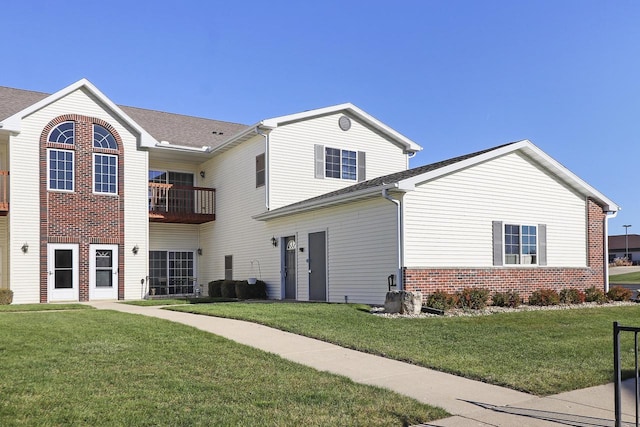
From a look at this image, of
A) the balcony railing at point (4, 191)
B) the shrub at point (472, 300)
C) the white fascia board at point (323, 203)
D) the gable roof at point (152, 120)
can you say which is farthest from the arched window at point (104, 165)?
the shrub at point (472, 300)

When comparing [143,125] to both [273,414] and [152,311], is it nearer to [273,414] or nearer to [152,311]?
[152,311]

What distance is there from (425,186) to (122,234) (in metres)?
11.9

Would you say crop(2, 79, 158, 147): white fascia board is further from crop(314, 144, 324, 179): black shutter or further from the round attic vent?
the round attic vent

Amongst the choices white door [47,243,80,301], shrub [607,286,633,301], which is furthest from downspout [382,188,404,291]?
white door [47,243,80,301]

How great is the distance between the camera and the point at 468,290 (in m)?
14.9

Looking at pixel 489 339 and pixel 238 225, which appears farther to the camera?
pixel 238 225

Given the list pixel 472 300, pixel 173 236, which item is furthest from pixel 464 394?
pixel 173 236

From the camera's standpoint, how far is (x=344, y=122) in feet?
71.1

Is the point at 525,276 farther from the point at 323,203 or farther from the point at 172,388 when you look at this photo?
the point at 172,388

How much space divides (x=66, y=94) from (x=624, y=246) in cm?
7196

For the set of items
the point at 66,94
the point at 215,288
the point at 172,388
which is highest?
the point at 66,94

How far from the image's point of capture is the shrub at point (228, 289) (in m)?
21.1

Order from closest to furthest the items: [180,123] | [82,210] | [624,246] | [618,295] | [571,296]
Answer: [571,296] → [618,295] → [82,210] → [180,123] → [624,246]

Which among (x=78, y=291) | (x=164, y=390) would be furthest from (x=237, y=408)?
(x=78, y=291)
